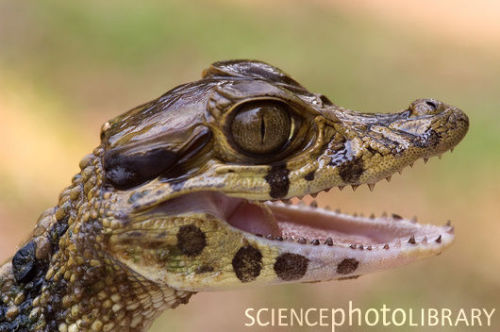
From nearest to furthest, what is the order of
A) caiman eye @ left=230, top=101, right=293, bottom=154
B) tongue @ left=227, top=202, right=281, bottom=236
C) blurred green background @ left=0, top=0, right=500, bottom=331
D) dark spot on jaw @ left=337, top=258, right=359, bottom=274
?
caiman eye @ left=230, top=101, right=293, bottom=154
dark spot on jaw @ left=337, top=258, right=359, bottom=274
tongue @ left=227, top=202, right=281, bottom=236
blurred green background @ left=0, top=0, right=500, bottom=331

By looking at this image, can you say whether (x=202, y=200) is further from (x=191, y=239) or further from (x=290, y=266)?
(x=290, y=266)

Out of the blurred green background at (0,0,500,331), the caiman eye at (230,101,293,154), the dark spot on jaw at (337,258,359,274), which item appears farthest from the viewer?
the blurred green background at (0,0,500,331)

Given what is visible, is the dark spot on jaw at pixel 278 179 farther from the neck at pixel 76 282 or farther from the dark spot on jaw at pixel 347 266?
the neck at pixel 76 282

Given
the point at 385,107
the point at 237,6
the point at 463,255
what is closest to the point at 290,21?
the point at 237,6

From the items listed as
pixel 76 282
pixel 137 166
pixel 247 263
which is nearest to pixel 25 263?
pixel 76 282

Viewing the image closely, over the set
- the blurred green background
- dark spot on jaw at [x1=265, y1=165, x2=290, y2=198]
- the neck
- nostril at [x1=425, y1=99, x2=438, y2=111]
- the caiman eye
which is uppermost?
the blurred green background

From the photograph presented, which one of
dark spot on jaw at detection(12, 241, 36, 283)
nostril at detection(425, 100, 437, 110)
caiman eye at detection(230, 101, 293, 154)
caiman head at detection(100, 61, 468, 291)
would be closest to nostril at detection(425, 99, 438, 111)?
nostril at detection(425, 100, 437, 110)

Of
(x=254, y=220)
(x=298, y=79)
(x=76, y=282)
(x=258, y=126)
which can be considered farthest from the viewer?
(x=298, y=79)

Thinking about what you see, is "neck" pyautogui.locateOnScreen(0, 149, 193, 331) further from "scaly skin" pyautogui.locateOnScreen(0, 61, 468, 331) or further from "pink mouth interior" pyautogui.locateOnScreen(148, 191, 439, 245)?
"pink mouth interior" pyautogui.locateOnScreen(148, 191, 439, 245)
